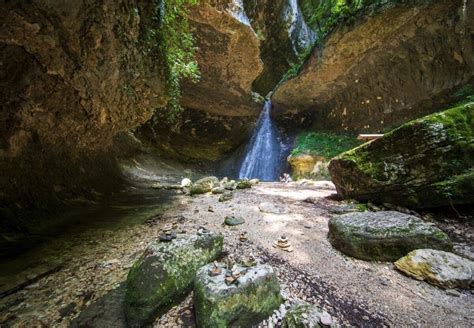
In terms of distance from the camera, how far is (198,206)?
3926 millimetres

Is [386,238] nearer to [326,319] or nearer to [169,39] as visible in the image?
[326,319]

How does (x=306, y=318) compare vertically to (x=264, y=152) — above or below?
below

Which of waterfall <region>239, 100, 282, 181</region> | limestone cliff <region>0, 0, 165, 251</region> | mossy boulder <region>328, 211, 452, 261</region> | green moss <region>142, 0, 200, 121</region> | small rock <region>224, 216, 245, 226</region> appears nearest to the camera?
mossy boulder <region>328, 211, 452, 261</region>

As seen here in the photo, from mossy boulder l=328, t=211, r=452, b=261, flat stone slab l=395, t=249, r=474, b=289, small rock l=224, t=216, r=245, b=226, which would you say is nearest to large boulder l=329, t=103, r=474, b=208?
mossy boulder l=328, t=211, r=452, b=261

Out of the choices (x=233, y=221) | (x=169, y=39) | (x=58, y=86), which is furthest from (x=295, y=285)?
(x=169, y=39)

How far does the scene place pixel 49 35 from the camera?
2604mm

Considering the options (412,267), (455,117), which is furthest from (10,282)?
(455,117)

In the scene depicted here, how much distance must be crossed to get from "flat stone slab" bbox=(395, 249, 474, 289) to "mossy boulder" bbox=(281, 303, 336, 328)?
105cm

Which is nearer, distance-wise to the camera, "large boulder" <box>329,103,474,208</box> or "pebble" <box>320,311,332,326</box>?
"pebble" <box>320,311,332,326</box>

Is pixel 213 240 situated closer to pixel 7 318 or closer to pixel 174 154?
pixel 7 318

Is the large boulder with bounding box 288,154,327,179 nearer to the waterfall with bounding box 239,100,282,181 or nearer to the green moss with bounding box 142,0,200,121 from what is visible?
the waterfall with bounding box 239,100,282,181

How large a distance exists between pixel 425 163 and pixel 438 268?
5.35 feet

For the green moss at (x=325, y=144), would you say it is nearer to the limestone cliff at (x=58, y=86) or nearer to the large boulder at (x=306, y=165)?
the large boulder at (x=306, y=165)

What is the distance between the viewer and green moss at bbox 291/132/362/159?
952cm
